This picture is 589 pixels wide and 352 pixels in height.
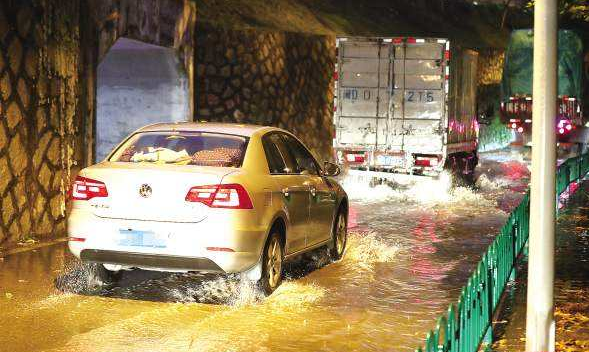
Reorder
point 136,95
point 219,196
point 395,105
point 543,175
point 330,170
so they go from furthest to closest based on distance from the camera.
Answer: point 395,105 < point 136,95 < point 330,170 < point 219,196 < point 543,175

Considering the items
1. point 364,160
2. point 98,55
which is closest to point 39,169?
point 98,55

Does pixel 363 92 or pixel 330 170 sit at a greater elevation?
pixel 363 92

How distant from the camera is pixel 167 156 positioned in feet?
30.7

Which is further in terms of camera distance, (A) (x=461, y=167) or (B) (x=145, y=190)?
(A) (x=461, y=167)

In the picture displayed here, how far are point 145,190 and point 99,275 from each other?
1414mm

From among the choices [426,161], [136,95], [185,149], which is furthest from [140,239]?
[426,161]

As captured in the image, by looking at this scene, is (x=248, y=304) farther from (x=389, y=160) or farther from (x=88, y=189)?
(x=389, y=160)

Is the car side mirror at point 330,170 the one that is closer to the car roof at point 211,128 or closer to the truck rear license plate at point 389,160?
the car roof at point 211,128

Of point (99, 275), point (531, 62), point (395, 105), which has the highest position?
point (531, 62)

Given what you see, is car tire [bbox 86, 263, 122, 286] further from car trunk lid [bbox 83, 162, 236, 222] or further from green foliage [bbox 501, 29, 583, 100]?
Answer: green foliage [bbox 501, 29, 583, 100]

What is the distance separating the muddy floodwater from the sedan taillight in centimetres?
90

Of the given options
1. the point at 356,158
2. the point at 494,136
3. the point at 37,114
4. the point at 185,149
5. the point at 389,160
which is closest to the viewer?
the point at 185,149

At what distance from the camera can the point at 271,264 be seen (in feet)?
30.3

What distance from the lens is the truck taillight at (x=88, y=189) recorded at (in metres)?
8.68
